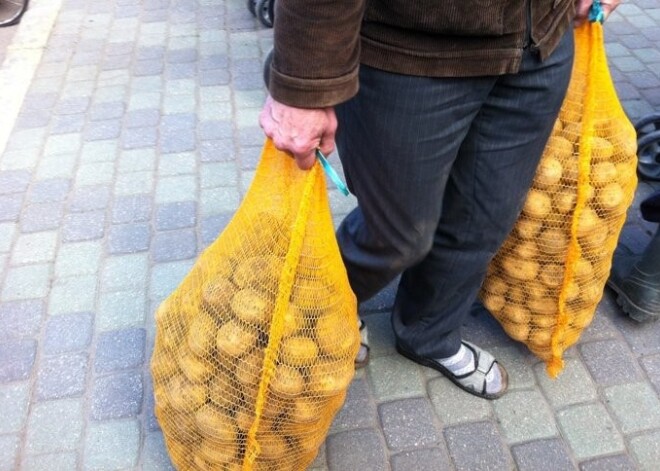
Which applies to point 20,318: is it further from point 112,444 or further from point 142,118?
point 142,118

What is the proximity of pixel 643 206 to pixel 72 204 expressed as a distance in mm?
2456

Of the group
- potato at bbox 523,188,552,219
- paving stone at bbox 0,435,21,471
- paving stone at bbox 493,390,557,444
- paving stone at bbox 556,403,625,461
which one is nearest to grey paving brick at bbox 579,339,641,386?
paving stone at bbox 556,403,625,461

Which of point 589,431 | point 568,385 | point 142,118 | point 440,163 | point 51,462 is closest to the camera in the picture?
point 440,163

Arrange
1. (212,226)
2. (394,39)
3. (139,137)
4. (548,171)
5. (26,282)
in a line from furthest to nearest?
(139,137)
(212,226)
(26,282)
(548,171)
(394,39)

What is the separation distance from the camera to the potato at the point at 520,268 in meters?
1.97

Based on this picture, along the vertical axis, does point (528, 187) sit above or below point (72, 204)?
above

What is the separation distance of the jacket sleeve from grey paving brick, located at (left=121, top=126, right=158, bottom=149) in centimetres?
221

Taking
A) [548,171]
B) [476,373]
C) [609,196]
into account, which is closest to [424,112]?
[548,171]

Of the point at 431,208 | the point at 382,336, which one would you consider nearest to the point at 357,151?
A: the point at 431,208

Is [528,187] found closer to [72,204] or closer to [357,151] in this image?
[357,151]

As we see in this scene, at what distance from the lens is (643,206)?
7.61 ft

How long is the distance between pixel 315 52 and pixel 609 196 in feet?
3.67

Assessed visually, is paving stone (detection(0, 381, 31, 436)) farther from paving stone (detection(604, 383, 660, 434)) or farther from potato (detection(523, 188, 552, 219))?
paving stone (detection(604, 383, 660, 434))

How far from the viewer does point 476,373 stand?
7.00ft
